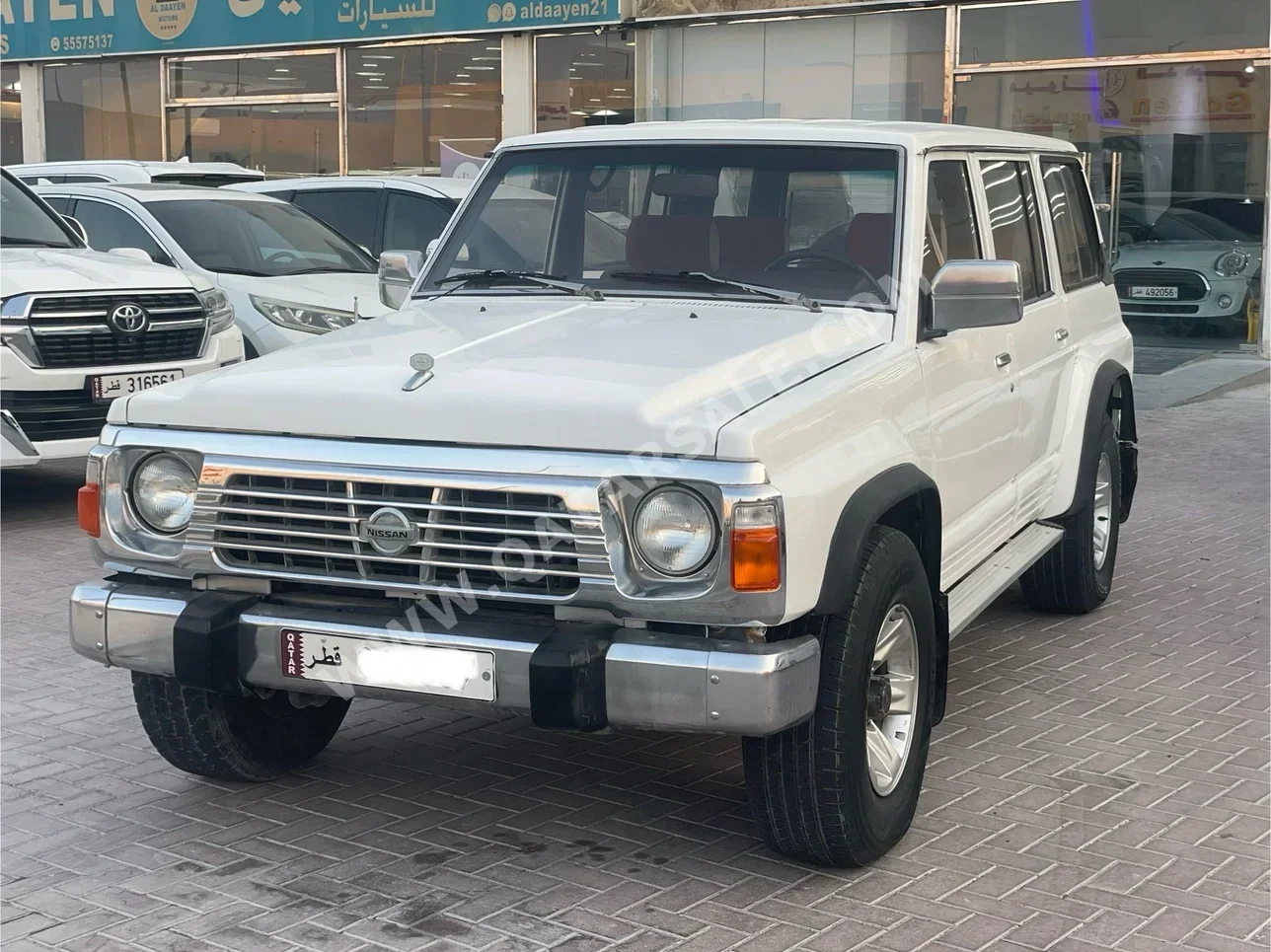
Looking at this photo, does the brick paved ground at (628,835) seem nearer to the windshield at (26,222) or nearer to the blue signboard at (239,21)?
the windshield at (26,222)

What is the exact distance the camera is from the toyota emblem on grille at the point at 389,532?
386cm

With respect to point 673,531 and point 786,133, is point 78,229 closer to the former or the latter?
point 786,133

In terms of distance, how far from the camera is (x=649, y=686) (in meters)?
3.62

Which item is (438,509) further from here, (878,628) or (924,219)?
(924,219)

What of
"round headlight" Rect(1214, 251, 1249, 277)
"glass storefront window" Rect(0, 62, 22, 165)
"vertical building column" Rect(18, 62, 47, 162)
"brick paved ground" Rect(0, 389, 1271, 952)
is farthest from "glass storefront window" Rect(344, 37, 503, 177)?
"brick paved ground" Rect(0, 389, 1271, 952)

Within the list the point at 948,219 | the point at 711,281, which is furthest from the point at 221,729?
the point at 948,219

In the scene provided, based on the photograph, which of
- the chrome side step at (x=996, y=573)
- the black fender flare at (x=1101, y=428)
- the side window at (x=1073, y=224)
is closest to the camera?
the chrome side step at (x=996, y=573)

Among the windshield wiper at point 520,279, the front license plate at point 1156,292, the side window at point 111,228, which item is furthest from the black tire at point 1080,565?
the front license plate at point 1156,292

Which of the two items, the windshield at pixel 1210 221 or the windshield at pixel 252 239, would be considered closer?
the windshield at pixel 252 239

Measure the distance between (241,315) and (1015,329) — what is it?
6.56 meters

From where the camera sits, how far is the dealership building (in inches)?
666

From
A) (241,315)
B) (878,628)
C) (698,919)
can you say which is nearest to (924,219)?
(878,628)

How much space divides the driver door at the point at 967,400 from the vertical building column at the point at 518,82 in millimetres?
15410

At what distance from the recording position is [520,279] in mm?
5164
